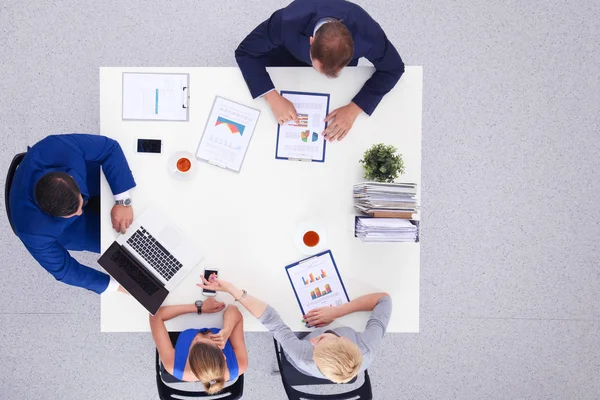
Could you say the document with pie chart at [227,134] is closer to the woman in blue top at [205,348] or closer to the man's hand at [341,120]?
the man's hand at [341,120]

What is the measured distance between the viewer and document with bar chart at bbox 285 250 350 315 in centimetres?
173

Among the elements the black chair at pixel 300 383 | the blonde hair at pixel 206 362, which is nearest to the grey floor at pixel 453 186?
the black chair at pixel 300 383

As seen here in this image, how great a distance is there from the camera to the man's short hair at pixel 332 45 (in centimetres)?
141

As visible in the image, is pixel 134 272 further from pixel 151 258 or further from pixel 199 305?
pixel 199 305

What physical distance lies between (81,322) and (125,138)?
4.25 ft

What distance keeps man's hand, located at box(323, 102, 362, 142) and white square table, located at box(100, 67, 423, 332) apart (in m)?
0.04

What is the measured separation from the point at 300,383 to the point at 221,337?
532 millimetres

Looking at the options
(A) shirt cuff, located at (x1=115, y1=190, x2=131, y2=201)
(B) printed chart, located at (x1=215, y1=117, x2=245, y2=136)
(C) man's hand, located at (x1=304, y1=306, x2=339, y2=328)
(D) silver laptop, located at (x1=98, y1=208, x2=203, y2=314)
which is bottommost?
(C) man's hand, located at (x1=304, y1=306, x2=339, y2=328)

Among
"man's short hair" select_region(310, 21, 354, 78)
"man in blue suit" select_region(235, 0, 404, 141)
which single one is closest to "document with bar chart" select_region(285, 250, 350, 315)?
"man in blue suit" select_region(235, 0, 404, 141)

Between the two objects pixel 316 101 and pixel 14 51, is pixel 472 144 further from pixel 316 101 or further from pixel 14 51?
pixel 14 51

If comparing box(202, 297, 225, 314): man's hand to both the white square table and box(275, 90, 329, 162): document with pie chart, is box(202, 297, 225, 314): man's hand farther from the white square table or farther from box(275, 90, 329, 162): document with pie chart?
box(275, 90, 329, 162): document with pie chart

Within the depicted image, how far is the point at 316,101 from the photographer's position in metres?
1.73

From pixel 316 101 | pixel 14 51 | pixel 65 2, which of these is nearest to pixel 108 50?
pixel 65 2

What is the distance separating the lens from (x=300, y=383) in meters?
1.97
